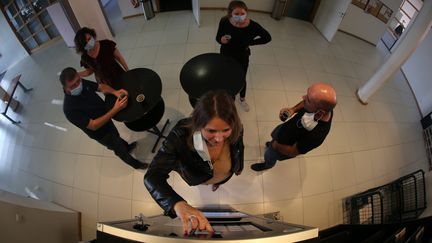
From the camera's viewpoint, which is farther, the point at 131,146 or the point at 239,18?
the point at 131,146

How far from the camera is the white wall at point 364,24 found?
150 centimetres

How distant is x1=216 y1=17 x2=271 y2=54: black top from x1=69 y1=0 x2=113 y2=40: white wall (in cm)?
98

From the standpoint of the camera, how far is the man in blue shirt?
1174 millimetres

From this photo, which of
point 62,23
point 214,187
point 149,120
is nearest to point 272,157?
point 214,187

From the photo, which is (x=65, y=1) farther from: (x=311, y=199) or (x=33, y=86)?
(x=311, y=199)

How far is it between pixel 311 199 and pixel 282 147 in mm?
491

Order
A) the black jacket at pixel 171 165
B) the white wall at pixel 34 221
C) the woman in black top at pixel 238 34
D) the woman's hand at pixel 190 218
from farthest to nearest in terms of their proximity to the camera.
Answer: the woman in black top at pixel 238 34 < the white wall at pixel 34 221 < the black jacket at pixel 171 165 < the woman's hand at pixel 190 218

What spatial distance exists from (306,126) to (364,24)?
1.20 meters

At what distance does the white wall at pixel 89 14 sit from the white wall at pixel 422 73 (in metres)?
2.44

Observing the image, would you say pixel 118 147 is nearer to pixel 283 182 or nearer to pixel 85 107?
pixel 85 107

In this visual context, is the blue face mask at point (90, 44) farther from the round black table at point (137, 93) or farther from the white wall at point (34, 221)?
the white wall at point (34, 221)

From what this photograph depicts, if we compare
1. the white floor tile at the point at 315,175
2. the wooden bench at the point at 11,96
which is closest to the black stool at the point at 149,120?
the wooden bench at the point at 11,96

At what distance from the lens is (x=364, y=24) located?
5.33 feet

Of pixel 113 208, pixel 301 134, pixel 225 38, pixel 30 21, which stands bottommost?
pixel 113 208
